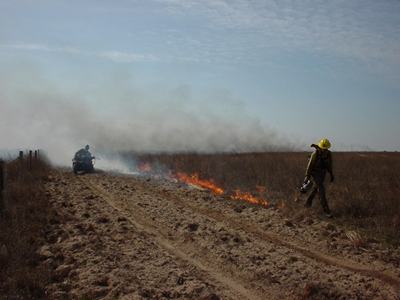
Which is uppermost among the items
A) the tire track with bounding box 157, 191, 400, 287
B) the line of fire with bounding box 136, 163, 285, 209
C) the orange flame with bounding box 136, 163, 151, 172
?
the orange flame with bounding box 136, 163, 151, 172

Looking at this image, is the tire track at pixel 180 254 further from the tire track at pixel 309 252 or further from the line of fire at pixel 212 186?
the line of fire at pixel 212 186

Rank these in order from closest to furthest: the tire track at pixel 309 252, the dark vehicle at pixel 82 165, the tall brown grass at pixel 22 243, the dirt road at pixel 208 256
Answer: the tall brown grass at pixel 22 243, the dirt road at pixel 208 256, the tire track at pixel 309 252, the dark vehicle at pixel 82 165

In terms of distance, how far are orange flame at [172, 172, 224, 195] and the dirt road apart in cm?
345

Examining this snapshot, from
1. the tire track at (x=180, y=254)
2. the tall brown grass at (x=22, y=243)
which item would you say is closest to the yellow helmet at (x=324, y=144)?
the tire track at (x=180, y=254)

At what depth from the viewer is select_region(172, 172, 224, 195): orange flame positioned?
14388 mm

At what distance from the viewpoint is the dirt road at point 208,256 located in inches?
206

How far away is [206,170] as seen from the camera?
59.4 feet

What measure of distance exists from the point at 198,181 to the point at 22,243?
10453 millimetres

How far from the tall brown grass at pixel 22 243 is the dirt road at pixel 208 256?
0.28 metres

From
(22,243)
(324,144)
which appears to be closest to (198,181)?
(324,144)

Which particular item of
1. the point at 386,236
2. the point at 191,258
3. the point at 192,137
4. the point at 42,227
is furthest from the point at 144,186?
the point at 192,137

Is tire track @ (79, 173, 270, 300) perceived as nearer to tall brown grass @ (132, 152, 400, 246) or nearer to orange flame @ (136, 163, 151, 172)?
tall brown grass @ (132, 152, 400, 246)

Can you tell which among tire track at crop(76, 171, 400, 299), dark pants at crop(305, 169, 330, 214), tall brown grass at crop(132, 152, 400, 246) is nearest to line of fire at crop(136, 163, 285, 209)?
tall brown grass at crop(132, 152, 400, 246)

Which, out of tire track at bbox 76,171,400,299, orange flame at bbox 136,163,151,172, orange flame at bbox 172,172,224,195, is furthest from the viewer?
orange flame at bbox 136,163,151,172
